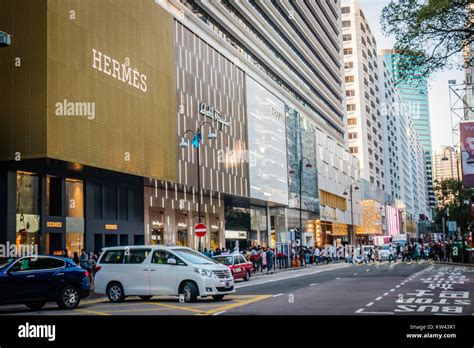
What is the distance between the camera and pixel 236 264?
31.2m

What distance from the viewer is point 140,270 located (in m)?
18.1

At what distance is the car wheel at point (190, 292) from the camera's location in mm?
17062

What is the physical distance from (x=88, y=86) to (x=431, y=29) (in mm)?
20627

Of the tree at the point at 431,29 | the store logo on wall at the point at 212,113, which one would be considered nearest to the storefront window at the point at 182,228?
the store logo on wall at the point at 212,113

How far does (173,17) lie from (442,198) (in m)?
60.6

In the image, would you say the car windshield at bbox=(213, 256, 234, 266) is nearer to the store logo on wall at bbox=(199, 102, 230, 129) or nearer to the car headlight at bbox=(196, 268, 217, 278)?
the car headlight at bbox=(196, 268, 217, 278)

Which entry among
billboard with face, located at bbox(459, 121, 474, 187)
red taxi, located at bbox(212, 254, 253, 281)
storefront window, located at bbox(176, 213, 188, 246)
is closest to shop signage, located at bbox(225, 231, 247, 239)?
storefront window, located at bbox(176, 213, 188, 246)

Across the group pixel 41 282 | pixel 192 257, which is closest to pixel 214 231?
pixel 192 257

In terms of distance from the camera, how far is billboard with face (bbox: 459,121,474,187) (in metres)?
32.0

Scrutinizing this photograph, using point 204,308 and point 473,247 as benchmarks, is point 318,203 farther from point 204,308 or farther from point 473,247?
point 204,308

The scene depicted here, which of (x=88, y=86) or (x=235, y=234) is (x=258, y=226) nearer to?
(x=235, y=234)

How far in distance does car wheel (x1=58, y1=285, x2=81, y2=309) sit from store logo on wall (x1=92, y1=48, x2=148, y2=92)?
1895 centimetres

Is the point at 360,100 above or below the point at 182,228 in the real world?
above

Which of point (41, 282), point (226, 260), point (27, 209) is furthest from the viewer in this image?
point (226, 260)
